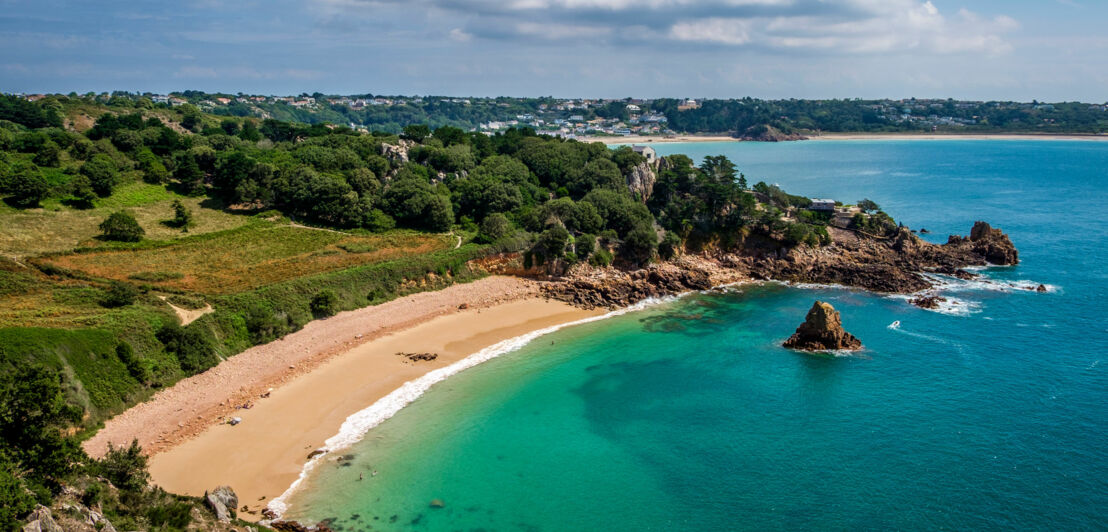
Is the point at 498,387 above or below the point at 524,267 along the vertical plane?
below

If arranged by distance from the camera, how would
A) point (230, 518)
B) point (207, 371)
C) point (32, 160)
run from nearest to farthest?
point (230, 518), point (207, 371), point (32, 160)

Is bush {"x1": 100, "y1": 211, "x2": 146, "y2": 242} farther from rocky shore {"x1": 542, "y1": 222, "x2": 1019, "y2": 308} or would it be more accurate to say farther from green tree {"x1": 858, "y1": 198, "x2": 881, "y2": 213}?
green tree {"x1": 858, "y1": 198, "x2": 881, "y2": 213}

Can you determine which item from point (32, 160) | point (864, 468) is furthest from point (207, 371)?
point (32, 160)

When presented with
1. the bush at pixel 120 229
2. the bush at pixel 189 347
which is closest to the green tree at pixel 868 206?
the bush at pixel 189 347

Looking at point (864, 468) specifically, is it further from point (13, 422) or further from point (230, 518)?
point (13, 422)

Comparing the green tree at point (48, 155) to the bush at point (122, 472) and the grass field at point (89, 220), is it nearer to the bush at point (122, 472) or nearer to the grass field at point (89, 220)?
the grass field at point (89, 220)

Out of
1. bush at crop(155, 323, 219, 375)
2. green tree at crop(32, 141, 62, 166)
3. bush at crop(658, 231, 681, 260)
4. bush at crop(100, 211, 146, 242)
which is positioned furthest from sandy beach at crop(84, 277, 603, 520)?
green tree at crop(32, 141, 62, 166)

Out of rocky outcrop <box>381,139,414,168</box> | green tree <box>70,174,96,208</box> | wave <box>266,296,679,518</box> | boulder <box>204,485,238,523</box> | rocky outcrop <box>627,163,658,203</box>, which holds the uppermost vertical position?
rocky outcrop <box>381,139,414,168</box>
